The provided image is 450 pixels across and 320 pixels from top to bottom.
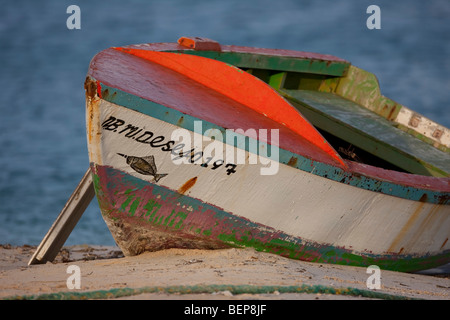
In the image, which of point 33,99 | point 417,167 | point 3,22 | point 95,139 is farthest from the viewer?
point 3,22

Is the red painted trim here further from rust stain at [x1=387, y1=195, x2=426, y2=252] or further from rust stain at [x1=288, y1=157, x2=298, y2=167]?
rust stain at [x1=387, y1=195, x2=426, y2=252]

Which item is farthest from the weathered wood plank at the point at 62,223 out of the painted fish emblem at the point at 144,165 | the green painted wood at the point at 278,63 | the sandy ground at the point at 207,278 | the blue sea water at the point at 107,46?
the blue sea water at the point at 107,46

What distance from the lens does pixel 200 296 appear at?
4027 millimetres

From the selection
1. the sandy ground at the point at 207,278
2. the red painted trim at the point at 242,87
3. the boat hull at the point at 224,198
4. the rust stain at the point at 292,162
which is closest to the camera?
the sandy ground at the point at 207,278

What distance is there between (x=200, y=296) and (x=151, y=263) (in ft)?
3.16

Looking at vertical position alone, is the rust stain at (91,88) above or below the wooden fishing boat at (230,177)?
above

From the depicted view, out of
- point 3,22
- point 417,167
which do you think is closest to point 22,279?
point 417,167

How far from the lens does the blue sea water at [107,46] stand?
12016 millimetres

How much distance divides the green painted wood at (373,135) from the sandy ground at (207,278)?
108 centimetres

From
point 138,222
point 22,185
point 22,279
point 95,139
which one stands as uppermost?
point 95,139

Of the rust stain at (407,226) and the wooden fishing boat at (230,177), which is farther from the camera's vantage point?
the rust stain at (407,226)

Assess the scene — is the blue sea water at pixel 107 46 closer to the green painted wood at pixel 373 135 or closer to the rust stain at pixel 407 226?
the green painted wood at pixel 373 135

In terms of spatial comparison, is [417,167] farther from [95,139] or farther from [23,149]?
[23,149]
